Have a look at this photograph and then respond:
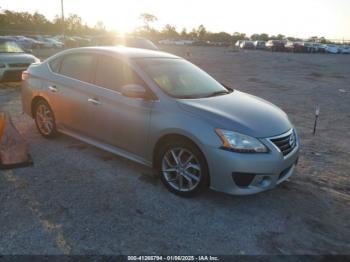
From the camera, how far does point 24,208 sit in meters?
3.68

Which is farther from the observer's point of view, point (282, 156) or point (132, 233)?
point (282, 156)

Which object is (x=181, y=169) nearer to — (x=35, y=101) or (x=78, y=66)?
(x=78, y=66)

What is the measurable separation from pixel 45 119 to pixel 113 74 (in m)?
1.86

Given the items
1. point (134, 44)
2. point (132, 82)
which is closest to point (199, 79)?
point (132, 82)

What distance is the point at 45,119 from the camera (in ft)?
18.9

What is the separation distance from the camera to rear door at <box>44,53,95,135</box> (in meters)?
A: 4.90

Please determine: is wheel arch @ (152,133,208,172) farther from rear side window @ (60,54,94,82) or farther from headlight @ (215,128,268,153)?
rear side window @ (60,54,94,82)

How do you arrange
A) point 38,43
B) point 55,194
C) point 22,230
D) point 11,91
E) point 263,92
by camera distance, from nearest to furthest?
point 22,230 < point 55,194 < point 11,91 < point 263,92 < point 38,43

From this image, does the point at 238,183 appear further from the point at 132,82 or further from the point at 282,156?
the point at 132,82

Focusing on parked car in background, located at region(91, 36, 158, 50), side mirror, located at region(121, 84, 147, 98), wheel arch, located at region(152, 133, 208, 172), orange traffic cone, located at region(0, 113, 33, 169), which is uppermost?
parked car in background, located at region(91, 36, 158, 50)

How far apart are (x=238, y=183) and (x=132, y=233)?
125cm

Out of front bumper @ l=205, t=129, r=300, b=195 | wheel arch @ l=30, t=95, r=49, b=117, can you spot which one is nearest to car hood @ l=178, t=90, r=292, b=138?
front bumper @ l=205, t=129, r=300, b=195

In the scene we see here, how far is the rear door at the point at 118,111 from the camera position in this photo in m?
4.24

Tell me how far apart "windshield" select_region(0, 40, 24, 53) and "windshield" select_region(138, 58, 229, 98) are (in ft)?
29.5
